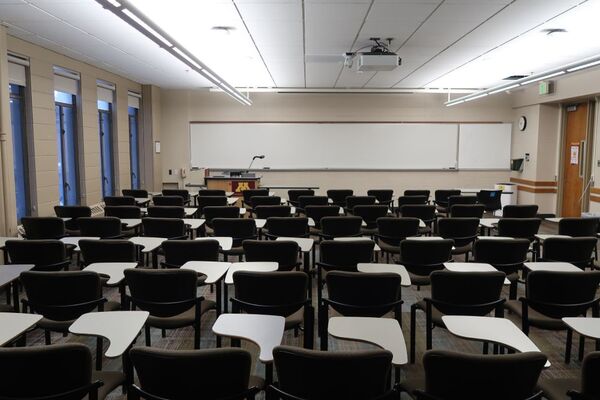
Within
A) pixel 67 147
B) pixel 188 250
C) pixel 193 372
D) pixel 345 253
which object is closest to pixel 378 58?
pixel 345 253

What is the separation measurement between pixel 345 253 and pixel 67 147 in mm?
6613

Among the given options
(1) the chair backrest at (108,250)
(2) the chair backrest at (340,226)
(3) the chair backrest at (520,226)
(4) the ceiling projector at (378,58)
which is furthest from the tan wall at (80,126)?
(3) the chair backrest at (520,226)

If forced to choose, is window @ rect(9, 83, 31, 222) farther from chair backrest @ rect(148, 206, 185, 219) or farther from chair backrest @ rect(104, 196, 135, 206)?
→ chair backrest @ rect(148, 206, 185, 219)

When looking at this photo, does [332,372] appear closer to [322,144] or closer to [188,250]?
[188,250]

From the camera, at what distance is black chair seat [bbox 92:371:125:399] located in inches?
85.4

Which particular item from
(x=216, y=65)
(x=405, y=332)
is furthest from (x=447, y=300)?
(x=216, y=65)

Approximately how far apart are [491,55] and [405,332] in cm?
546

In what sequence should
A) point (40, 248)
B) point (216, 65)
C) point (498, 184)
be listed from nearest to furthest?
point (40, 248), point (216, 65), point (498, 184)

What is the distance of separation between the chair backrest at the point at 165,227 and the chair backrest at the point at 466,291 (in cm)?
301

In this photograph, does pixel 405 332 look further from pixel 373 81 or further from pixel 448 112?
pixel 448 112

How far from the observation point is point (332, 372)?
177 centimetres

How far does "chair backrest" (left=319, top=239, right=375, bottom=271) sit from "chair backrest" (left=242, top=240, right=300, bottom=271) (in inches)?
10.6

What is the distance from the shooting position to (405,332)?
4090mm

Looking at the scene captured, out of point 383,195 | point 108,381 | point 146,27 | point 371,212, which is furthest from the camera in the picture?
point 383,195
